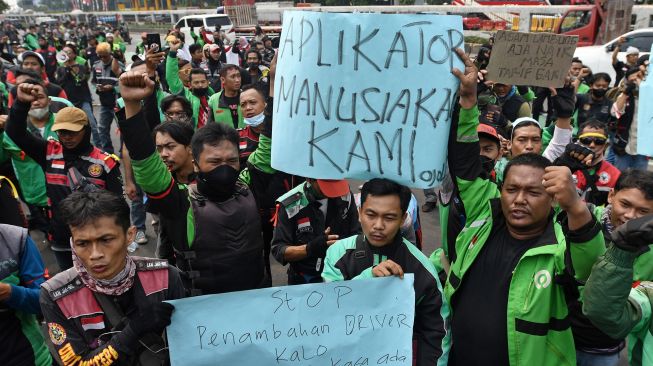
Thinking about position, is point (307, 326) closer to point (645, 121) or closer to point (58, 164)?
point (645, 121)

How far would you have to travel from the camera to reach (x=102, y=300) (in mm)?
1892

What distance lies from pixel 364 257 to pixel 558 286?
75 cm

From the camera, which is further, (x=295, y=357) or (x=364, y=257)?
(x=364, y=257)

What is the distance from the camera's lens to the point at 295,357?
2.01 m

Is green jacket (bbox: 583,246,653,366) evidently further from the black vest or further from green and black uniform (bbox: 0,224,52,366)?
green and black uniform (bbox: 0,224,52,366)

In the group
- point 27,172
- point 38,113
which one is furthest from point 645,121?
point 38,113

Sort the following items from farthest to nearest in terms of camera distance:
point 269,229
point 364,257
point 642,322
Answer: point 269,229 → point 364,257 → point 642,322

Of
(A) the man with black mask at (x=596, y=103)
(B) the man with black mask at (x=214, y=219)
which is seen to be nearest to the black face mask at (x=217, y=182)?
(B) the man with black mask at (x=214, y=219)

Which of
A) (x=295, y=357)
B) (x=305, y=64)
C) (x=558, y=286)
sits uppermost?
(x=305, y=64)

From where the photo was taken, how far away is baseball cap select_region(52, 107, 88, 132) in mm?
3424

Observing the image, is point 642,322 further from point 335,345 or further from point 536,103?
point 536,103

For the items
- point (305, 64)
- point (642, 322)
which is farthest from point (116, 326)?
point (642, 322)

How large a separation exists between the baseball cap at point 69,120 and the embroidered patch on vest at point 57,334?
6.35 ft

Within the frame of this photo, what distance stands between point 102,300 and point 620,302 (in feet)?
5.81
